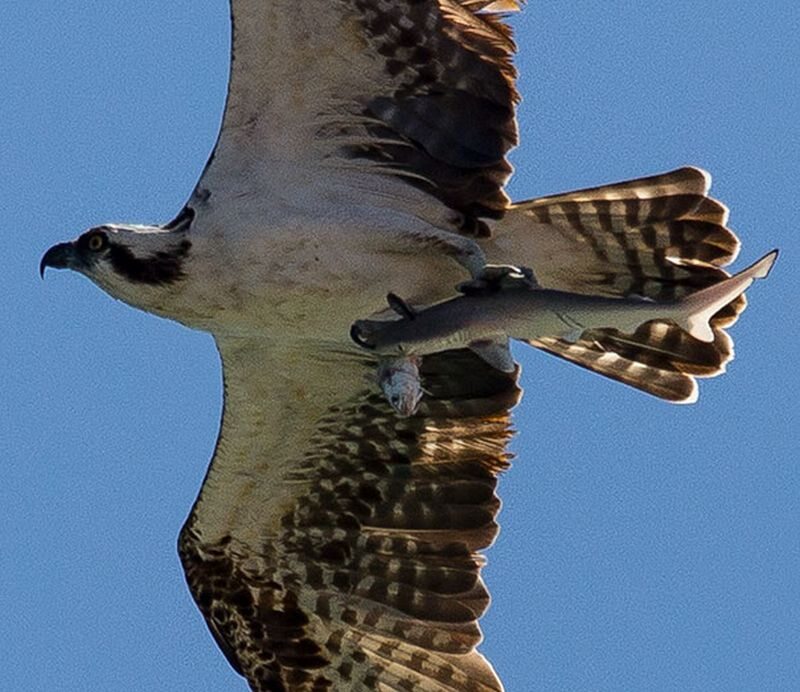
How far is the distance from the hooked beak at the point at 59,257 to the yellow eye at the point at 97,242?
0.11 meters

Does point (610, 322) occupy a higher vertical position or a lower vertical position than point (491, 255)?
lower

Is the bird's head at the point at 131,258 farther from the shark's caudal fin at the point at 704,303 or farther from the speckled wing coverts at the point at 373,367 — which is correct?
the shark's caudal fin at the point at 704,303

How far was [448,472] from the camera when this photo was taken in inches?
527

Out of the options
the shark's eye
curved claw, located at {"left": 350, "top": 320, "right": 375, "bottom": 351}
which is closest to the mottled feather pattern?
curved claw, located at {"left": 350, "top": 320, "right": 375, "bottom": 351}

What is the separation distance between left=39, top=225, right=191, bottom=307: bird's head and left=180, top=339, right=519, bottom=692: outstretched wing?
1098mm

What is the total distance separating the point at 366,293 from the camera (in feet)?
40.4

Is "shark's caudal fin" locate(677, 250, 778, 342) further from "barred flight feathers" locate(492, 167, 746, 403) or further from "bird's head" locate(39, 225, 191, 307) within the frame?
"bird's head" locate(39, 225, 191, 307)

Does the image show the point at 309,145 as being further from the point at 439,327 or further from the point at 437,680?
the point at 437,680

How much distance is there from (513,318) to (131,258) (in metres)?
1.99

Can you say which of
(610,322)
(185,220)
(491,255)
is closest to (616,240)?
(491,255)

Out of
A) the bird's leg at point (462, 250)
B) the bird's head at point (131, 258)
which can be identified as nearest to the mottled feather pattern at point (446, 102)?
the bird's leg at point (462, 250)

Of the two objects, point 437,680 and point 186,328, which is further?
point 437,680

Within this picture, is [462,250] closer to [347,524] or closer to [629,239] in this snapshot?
[629,239]

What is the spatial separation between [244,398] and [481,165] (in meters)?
1.98
